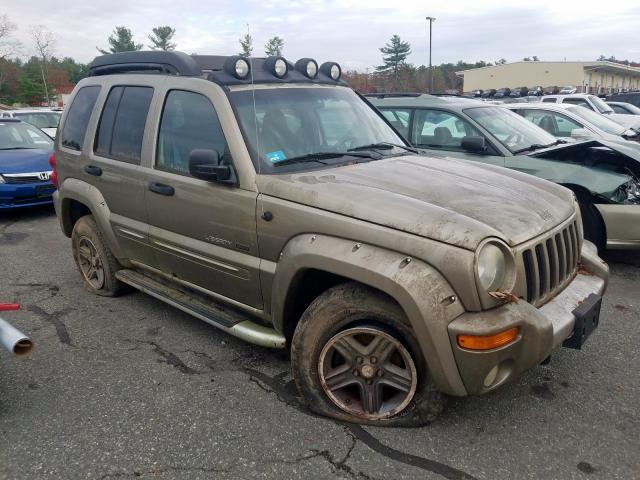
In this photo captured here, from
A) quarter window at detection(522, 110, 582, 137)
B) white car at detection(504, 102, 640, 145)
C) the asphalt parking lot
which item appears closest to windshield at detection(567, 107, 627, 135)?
white car at detection(504, 102, 640, 145)

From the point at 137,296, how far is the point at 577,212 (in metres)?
3.68

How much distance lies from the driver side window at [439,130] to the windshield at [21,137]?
21.8ft

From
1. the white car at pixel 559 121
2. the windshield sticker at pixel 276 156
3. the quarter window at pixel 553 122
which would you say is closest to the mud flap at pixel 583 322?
the windshield sticker at pixel 276 156

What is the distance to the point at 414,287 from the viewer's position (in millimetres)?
2506

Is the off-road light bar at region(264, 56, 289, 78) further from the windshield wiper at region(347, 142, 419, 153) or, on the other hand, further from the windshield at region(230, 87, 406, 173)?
the windshield wiper at region(347, 142, 419, 153)

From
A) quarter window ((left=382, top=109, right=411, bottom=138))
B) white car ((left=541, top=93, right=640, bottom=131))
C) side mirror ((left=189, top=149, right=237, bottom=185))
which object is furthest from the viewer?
white car ((left=541, top=93, right=640, bottom=131))

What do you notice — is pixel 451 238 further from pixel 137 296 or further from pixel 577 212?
pixel 137 296

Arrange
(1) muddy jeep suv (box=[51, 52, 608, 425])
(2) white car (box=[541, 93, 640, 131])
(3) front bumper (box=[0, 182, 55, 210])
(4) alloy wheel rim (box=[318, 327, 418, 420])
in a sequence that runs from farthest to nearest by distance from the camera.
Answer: (2) white car (box=[541, 93, 640, 131]) < (3) front bumper (box=[0, 182, 55, 210]) < (4) alloy wheel rim (box=[318, 327, 418, 420]) < (1) muddy jeep suv (box=[51, 52, 608, 425])

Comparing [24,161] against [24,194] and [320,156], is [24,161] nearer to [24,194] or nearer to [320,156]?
[24,194]

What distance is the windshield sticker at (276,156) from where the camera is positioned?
3.37 m

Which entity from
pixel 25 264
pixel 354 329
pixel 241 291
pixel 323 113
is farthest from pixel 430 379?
pixel 25 264

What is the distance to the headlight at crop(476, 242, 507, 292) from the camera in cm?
250

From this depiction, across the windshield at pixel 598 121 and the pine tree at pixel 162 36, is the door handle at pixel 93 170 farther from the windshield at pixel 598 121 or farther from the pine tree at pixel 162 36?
the pine tree at pixel 162 36

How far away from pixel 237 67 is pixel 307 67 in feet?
2.16
